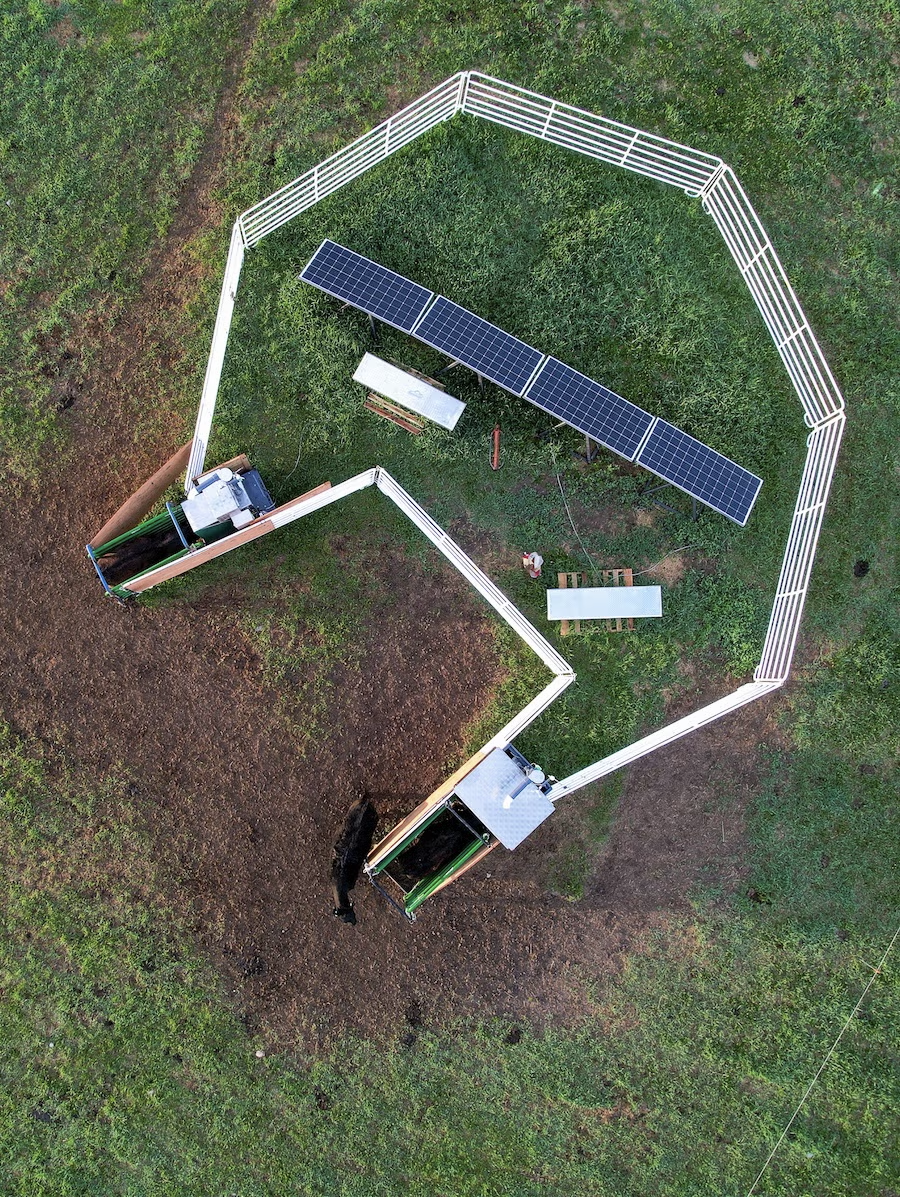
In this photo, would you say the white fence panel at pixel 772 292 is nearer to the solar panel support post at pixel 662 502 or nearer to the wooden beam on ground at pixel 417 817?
the solar panel support post at pixel 662 502

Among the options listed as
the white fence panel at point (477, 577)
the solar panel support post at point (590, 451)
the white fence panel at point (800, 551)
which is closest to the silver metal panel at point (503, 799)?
the white fence panel at point (477, 577)

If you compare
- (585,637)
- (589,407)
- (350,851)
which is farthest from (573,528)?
(350,851)

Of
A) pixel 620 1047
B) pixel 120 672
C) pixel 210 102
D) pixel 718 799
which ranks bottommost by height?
pixel 620 1047

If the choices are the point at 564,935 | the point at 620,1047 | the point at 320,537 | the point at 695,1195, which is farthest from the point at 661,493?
the point at 695,1195

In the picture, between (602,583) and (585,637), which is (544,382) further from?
(585,637)

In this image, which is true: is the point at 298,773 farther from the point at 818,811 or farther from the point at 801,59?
the point at 801,59

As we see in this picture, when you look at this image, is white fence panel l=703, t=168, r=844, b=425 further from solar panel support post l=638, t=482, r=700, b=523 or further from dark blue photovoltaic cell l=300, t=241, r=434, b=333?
dark blue photovoltaic cell l=300, t=241, r=434, b=333
